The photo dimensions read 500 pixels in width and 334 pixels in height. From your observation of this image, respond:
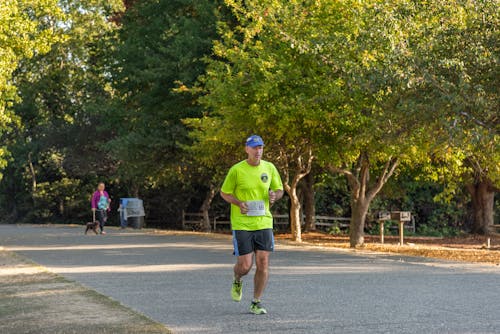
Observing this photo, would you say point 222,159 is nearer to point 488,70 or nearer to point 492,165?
point 492,165

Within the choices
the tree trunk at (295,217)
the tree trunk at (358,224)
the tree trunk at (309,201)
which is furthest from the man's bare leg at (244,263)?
the tree trunk at (309,201)

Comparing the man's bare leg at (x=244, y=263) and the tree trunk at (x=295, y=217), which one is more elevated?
the tree trunk at (x=295, y=217)

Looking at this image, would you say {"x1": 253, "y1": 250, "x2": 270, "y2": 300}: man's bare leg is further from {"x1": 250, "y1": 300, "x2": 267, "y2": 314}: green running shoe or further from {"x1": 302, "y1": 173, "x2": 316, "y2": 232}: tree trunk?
{"x1": 302, "y1": 173, "x2": 316, "y2": 232}: tree trunk

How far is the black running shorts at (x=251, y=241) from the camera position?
399 inches

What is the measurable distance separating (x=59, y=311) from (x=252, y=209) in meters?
2.50

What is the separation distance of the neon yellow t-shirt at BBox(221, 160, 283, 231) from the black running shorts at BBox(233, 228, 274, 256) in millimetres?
56

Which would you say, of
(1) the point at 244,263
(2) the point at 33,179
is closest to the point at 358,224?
(1) the point at 244,263

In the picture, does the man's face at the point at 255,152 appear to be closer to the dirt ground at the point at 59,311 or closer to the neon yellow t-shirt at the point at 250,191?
the neon yellow t-shirt at the point at 250,191

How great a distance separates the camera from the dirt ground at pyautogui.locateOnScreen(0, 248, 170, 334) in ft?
29.9

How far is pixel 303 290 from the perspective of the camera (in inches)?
496

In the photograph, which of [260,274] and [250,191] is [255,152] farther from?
[260,274]

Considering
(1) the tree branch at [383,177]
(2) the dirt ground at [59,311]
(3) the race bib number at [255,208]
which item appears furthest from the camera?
(1) the tree branch at [383,177]

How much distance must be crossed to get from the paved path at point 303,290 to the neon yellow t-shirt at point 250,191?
38.9 inches

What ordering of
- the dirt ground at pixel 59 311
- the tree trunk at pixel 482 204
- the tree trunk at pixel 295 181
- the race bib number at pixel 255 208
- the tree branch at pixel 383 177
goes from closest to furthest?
the dirt ground at pixel 59 311, the race bib number at pixel 255 208, the tree branch at pixel 383 177, the tree trunk at pixel 295 181, the tree trunk at pixel 482 204
